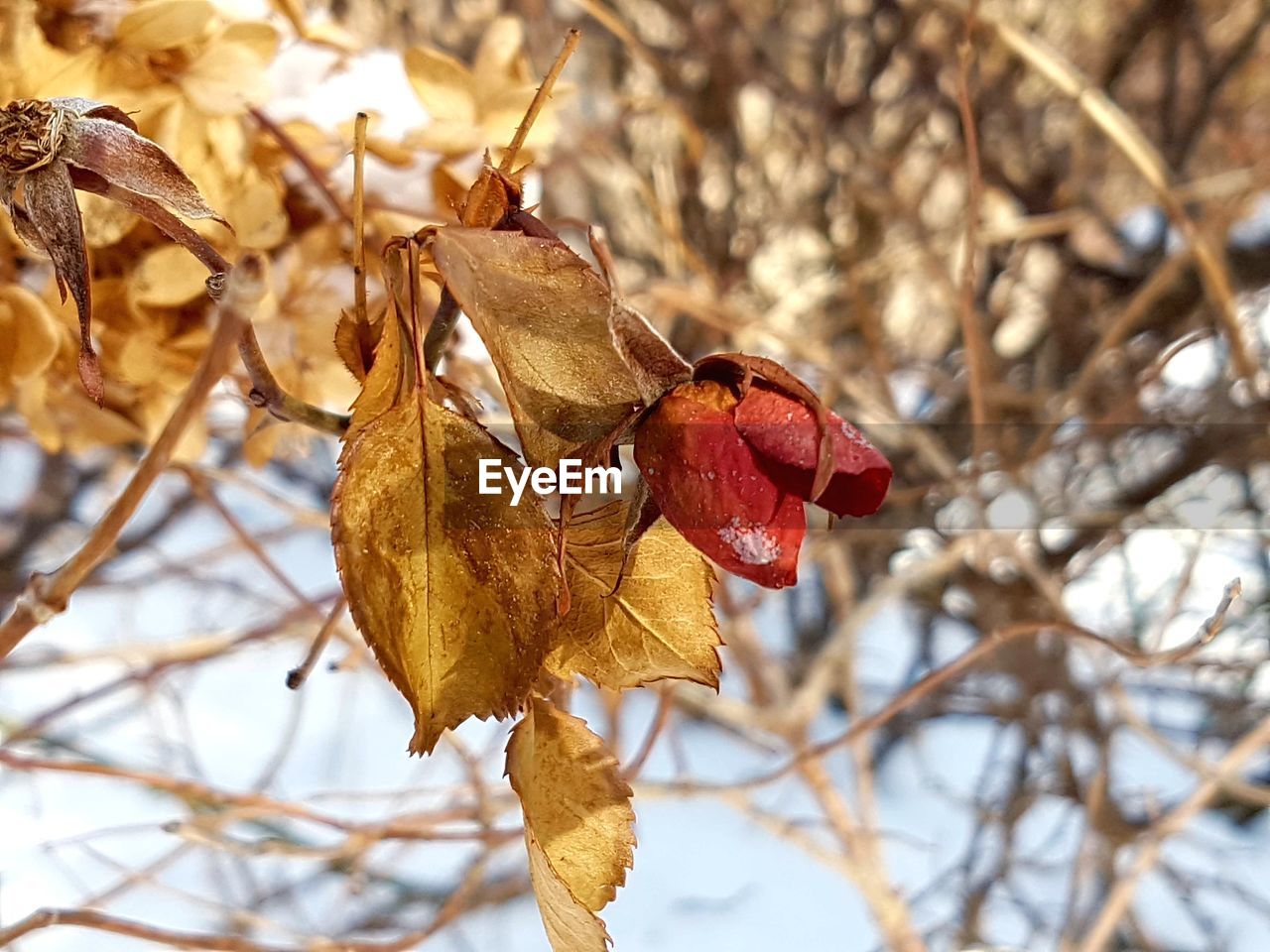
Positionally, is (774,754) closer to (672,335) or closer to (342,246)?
(672,335)

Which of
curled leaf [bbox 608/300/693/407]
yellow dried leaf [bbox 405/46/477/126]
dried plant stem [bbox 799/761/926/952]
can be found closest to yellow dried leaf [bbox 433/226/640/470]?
curled leaf [bbox 608/300/693/407]

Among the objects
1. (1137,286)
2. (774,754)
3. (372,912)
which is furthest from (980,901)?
(1137,286)

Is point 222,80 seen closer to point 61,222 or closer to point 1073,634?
point 61,222

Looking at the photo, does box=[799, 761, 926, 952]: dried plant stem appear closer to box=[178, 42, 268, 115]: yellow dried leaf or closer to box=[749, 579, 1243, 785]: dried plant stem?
box=[749, 579, 1243, 785]: dried plant stem

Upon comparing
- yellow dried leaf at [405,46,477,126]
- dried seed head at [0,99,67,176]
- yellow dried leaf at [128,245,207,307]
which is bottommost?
dried seed head at [0,99,67,176]

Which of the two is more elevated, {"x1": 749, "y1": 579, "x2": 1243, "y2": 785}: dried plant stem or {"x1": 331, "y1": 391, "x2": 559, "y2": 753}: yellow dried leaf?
{"x1": 749, "y1": 579, "x2": 1243, "y2": 785}: dried plant stem

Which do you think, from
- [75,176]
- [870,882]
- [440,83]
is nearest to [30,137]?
[75,176]

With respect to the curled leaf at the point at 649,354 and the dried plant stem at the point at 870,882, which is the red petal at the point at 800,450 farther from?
the dried plant stem at the point at 870,882
